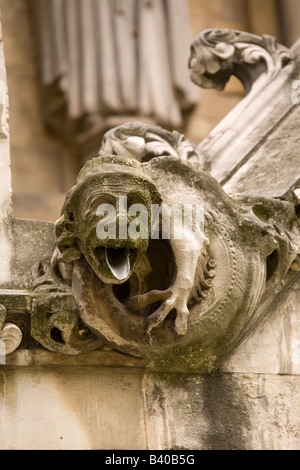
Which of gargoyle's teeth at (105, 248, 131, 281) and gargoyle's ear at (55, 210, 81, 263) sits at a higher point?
gargoyle's ear at (55, 210, 81, 263)

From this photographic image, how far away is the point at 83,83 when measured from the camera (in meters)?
7.18

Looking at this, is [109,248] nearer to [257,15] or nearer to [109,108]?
[109,108]

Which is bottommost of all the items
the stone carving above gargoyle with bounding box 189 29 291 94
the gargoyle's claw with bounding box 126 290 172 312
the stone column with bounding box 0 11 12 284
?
the gargoyle's claw with bounding box 126 290 172 312

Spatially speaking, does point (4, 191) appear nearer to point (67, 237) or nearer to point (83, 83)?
point (67, 237)

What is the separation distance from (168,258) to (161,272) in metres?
0.04

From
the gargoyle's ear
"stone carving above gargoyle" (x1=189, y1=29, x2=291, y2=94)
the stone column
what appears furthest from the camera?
"stone carving above gargoyle" (x1=189, y1=29, x2=291, y2=94)

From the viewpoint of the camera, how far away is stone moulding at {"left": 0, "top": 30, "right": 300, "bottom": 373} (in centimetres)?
322

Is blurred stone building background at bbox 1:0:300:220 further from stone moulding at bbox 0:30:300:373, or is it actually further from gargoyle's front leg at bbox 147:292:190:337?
gargoyle's front leg at bbox 147:292:190:337

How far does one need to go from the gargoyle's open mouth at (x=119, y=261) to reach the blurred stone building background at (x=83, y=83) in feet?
12.6

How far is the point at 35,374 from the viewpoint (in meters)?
3.34

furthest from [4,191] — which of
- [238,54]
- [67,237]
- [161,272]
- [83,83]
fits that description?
[83,83]
